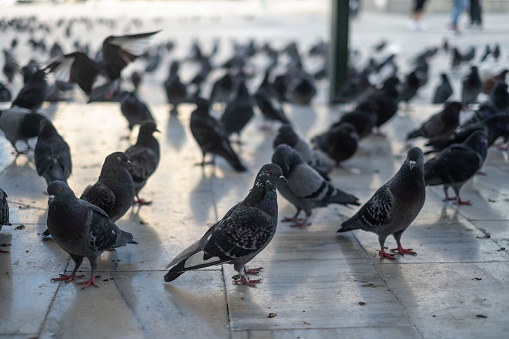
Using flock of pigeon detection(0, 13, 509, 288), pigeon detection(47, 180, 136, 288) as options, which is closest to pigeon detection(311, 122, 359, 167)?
flock of pigeon detection(0, 13, 509, 288)

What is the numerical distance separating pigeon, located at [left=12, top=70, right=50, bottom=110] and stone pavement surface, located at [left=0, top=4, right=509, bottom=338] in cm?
70

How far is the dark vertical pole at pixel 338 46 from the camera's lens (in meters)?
11.5

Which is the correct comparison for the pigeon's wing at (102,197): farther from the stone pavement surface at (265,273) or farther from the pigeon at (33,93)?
the pigeon at (33,93)

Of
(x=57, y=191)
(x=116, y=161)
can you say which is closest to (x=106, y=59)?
(x=116, y=161)

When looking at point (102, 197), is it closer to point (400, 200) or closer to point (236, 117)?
point (400, 200)

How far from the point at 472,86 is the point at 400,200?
5955 millimetres

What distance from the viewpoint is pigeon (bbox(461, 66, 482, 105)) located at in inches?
370

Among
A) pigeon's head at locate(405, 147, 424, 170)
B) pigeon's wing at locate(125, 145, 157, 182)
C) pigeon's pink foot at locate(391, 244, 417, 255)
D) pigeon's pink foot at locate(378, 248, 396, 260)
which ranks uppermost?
pigeon's head at locate(405, 147, 424, 170)

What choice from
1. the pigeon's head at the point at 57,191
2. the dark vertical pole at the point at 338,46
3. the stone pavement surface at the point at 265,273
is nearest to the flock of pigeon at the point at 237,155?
the pigeon's head at the point at 57,191

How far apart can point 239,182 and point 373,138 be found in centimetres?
314

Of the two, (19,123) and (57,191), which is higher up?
(57,191)

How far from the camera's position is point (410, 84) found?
1016 cm

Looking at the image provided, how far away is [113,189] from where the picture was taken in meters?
4.44

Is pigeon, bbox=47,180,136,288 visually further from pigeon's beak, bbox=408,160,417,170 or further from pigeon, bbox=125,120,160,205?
pigeon's beak, bbox=408,160,417,170
